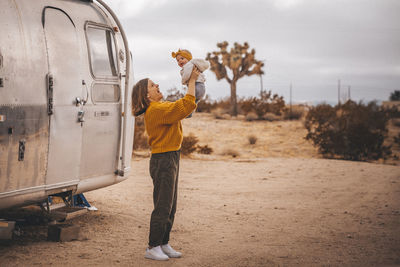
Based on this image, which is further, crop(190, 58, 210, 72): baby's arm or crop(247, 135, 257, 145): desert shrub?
crop(247, 135, 257, 145): desert shrub

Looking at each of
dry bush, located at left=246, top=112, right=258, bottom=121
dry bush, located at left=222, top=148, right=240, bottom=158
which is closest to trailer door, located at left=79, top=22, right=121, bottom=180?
dry bush, located at left=222, top=148, right=240, bottom=158

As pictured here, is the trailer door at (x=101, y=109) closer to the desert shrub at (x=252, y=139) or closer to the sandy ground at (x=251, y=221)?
the sandy ground at (x=251, y=221)

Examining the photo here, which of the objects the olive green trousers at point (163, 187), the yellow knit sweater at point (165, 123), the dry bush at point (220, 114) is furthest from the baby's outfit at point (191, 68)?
the dry bush at point (220, 114)

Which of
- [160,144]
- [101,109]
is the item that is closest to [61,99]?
[101,109]

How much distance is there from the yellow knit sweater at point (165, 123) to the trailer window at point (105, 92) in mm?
1344

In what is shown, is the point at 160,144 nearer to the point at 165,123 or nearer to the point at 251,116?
the point at 165,123

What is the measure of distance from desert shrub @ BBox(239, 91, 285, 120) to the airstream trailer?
790 inches

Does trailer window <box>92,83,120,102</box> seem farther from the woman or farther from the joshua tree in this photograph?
the joshua tree

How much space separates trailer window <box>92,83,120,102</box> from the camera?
5738 millimetres

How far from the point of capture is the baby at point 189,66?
14.5 feet

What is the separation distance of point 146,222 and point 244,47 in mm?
22992

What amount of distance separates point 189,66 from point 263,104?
Answer: 22426mm

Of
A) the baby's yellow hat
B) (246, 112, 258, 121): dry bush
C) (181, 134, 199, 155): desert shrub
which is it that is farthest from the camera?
(246, 112, 258, 121): dry bush

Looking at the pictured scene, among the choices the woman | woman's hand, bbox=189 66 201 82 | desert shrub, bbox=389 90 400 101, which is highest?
desert shrub, bbox=389 90 400 101
